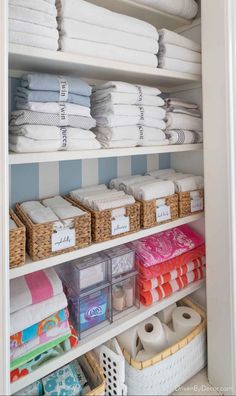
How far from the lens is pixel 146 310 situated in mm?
1150

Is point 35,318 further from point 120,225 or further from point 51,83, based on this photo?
point 51,83

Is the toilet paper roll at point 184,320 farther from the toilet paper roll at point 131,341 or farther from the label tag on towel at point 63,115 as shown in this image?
the label tag on towel at point 63,115

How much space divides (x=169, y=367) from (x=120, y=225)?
2.07ft

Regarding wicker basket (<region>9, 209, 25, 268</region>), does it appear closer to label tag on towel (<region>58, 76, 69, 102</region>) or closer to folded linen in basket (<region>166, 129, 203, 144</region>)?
label tag on towel (<region>58, 76, 69, 102</region>)

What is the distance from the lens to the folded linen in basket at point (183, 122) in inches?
47.1

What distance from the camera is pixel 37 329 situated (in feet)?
2.90

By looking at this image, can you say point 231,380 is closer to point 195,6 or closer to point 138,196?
point 138,196

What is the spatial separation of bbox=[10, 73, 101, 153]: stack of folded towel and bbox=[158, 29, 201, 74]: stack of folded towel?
398 millimetres

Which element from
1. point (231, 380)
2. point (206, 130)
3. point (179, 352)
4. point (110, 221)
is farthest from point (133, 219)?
point (231, 380)

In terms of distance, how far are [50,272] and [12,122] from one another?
1.74ft

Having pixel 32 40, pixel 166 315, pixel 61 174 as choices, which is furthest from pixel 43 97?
pixel 166 315

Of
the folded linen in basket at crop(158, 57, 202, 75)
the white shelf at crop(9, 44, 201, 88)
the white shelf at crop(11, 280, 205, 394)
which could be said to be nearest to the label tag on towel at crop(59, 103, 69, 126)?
the white shelf at crop(9, 44, 201, 88)

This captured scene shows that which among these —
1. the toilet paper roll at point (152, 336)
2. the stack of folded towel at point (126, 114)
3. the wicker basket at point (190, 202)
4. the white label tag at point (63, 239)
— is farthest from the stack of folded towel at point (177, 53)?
the toilet paper roll at point (152, 336)

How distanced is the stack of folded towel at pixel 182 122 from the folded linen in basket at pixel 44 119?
1.40 feet
